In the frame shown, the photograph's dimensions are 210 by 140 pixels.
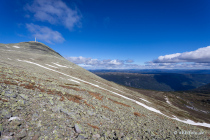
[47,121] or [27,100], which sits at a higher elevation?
[27,100]

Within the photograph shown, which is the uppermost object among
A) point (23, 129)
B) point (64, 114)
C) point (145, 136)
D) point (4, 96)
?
point (4, 96)

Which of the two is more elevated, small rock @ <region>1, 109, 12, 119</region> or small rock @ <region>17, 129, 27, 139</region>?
small rock @ <region>1, 109, 12, 119</region>

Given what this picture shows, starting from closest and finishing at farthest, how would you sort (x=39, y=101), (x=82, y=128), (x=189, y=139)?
(x=82, y=128) < (x=39, y=101) < (x=189, y=139)

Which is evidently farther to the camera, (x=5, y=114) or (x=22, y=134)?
(x=5, y=114)

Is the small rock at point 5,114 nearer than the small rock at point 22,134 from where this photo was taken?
No

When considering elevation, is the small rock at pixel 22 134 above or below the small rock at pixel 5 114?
below

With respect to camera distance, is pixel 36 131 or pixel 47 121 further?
pixel 47 121

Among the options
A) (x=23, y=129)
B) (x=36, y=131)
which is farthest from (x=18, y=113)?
(x=36, y=131)

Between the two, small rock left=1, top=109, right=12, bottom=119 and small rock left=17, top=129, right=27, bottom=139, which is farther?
small rock left=1, top=109, right=12, bottom=119

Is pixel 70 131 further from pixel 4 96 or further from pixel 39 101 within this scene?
pixel 4 96

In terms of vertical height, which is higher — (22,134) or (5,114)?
(5,114)

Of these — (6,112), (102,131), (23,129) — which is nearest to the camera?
(23,129)

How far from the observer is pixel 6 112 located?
8.55 m

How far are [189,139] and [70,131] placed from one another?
18.9 metres
